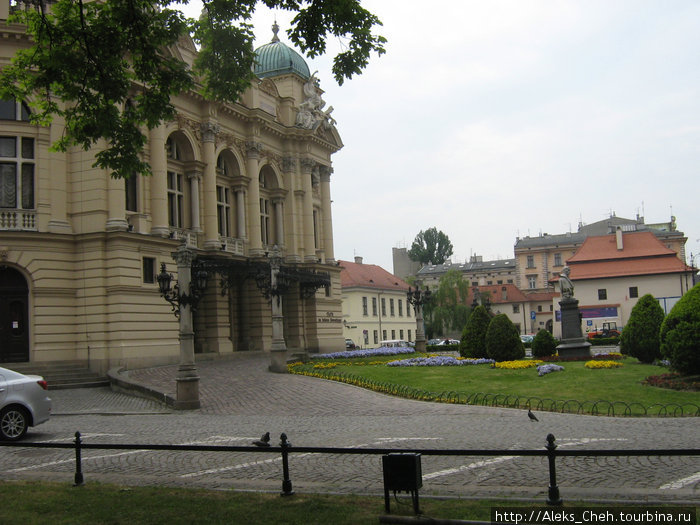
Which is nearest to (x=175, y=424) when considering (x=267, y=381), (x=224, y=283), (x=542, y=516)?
(x=267, y=381)

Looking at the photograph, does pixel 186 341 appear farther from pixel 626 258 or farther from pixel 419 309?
pixel 626 258

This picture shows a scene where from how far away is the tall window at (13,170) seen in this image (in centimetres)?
2919

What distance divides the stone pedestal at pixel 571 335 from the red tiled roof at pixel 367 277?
1592 inches

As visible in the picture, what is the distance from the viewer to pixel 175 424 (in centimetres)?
1700

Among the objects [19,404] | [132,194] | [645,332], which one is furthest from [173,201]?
[645,332]

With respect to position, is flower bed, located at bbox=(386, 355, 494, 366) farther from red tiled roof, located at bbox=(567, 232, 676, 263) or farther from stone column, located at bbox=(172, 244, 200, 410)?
red tiled roof, located at bbox=(567, 232, 676, 263)

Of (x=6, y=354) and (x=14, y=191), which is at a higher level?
(x=14, y=191)

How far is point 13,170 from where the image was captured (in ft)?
96.3

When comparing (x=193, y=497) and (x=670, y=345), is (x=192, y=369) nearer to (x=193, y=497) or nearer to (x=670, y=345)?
(x=193, y=497)

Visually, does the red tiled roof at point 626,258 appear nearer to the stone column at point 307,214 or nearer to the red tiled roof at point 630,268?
the red tiled roof at point 630,268

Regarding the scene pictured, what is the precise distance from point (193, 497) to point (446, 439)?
18.9 feet

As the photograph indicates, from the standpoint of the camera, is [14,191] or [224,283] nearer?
[14,191]

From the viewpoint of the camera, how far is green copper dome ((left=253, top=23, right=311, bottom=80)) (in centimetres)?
5197

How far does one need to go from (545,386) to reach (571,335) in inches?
441
